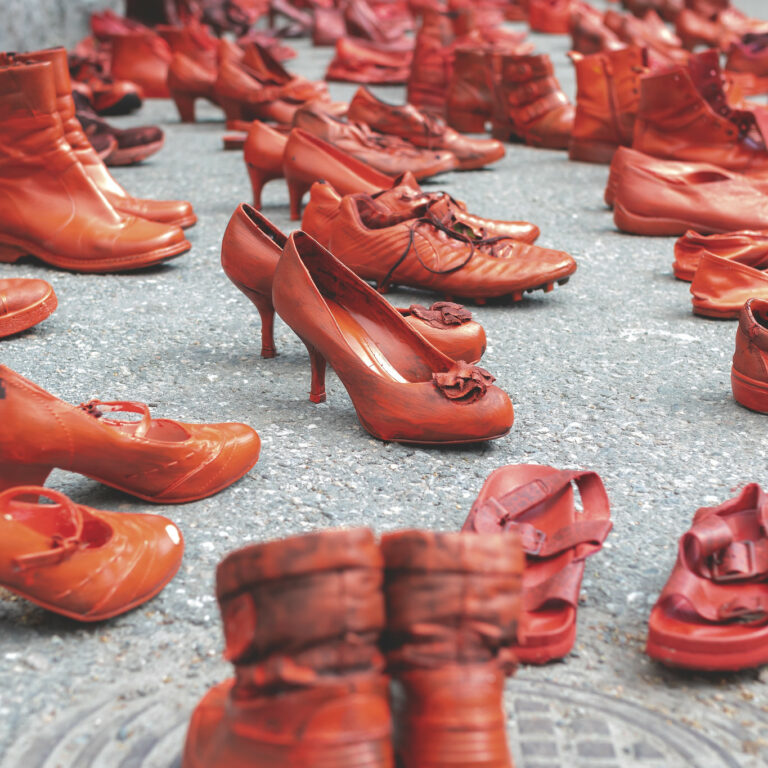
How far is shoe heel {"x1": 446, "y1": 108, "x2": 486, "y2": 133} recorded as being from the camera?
534cm

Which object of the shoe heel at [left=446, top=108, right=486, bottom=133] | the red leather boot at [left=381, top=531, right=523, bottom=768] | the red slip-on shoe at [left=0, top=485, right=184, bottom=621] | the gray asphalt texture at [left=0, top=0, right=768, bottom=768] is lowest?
the shoe heel at [left=446, top=108, right=486, bottom=133]

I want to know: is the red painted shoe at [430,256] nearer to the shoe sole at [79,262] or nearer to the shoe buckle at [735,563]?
the shoe sole at [79,262]

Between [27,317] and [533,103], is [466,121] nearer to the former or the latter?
[533,103]

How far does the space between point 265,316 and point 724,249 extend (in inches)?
56.8

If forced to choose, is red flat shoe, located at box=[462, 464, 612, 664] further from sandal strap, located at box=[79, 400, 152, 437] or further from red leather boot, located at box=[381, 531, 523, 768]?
sandal strap, located at box=[79, 400, 152, 437]

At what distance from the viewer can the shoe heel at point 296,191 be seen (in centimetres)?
323

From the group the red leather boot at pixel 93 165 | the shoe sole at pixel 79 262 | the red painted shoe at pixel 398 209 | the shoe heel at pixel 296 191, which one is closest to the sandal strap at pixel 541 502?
the red painted shoe at pixel 398 209

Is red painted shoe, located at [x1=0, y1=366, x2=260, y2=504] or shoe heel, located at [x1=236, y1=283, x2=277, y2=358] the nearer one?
red painted shoe, located at [x1=0, y1=366, x2=260, y2=504]

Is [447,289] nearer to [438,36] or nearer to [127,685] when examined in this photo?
[127,685]

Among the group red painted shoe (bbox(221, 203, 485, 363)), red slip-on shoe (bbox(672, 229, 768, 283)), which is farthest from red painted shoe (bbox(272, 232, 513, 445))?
red slip-on shoe (bbox(672, 229, 768, 283))

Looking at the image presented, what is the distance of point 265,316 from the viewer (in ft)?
7.06

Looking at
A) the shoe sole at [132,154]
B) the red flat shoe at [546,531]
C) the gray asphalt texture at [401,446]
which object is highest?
the red flat shoe at [546,531]

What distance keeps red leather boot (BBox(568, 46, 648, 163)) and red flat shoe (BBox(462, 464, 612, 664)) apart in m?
3.24

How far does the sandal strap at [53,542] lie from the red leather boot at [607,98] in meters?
3.70
